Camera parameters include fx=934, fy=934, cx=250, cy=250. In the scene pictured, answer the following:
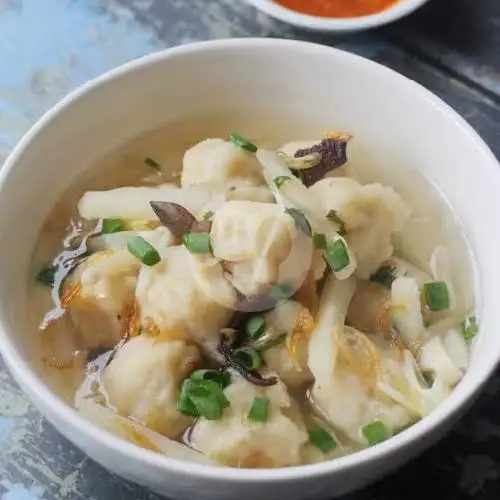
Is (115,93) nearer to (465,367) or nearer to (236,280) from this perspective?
(236,280)

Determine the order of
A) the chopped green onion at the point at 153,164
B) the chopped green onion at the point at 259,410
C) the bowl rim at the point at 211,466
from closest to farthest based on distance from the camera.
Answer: the bowl rim at the point at 211,466 → the chopped green onion at the point at 259,410 → the chopped green onion at the point at 153,164

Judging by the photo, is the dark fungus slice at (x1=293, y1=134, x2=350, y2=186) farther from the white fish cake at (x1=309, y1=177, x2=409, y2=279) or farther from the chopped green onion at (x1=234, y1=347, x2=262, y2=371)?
the chopped green onion at (x1=234, y1=347, x2=262, y2=371)

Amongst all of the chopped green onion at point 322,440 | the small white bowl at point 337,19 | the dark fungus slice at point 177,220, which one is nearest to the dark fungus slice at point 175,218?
the dark fungus slice at point 177,220

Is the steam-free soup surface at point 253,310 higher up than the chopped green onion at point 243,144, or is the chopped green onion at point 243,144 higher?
the chopped green onion at point 243,144

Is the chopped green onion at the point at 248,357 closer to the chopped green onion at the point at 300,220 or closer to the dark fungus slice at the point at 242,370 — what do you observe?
the dark fungus slice at the point at 242,370

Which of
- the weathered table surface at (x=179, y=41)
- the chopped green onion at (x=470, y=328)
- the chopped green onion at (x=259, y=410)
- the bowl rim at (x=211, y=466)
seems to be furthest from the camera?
the weathered table surface at (x=179, y=41)
